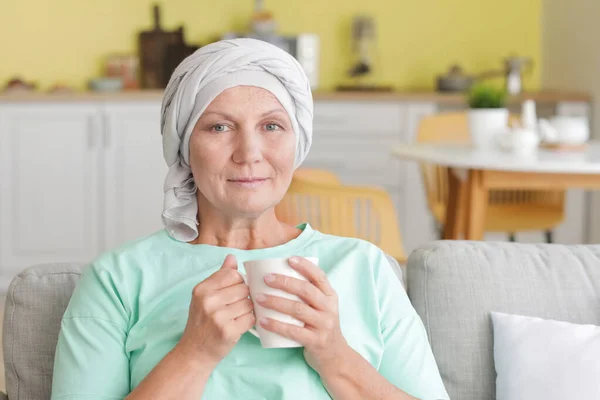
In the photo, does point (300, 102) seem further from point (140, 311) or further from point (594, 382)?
point (594, 382)

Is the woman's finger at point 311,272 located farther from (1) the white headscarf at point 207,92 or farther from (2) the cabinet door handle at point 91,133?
(2) the cabinet door handle at point 91,133

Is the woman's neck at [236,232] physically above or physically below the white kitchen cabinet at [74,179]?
above

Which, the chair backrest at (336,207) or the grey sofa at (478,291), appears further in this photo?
the chair backrest at (336,207)

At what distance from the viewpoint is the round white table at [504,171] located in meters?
3.01

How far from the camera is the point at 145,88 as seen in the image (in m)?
5.36

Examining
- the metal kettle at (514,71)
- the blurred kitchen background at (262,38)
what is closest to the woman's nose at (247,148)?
the blurred kitchen background at (262,38)

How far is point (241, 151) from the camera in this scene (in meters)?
1.39

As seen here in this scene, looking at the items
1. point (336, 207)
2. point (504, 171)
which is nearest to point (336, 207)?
point (336, 207)

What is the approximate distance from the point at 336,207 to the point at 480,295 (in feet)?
4.41

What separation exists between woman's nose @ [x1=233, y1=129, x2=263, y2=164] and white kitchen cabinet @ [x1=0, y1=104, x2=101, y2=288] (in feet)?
11.9

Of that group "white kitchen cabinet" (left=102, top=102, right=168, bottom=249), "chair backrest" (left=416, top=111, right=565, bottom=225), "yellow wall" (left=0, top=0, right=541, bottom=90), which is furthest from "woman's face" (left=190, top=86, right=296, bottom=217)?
"yellow wall" (left=0, top=0, right=541, bottom=90)

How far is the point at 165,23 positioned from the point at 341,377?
4.44 meters

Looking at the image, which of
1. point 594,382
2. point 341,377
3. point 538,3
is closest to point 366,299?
point 341,377

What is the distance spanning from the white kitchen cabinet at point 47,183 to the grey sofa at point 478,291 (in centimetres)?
343
